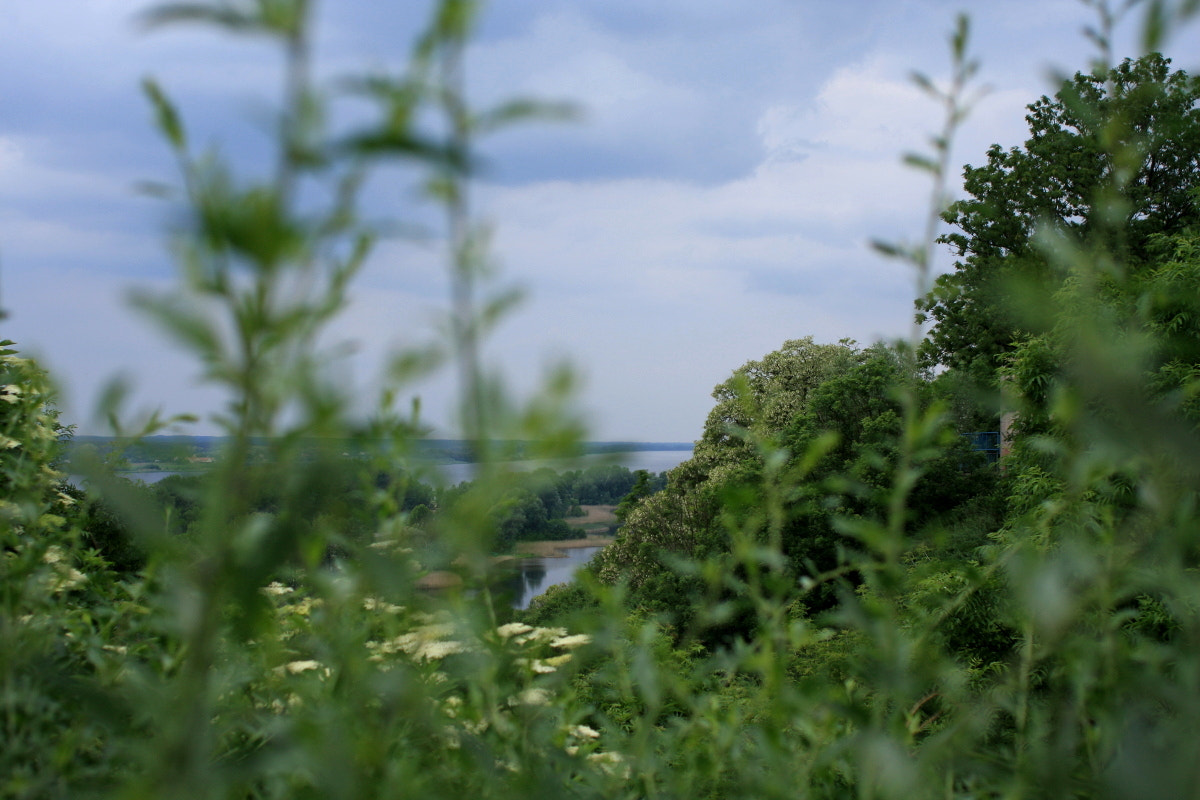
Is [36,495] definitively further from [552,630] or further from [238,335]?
[238,335]

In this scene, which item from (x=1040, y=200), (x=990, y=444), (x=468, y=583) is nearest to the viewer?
(x=468, y=583)

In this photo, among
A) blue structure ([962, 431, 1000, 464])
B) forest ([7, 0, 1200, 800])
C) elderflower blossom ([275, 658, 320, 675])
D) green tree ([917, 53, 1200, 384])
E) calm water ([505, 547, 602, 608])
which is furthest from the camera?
blue structure ([962, 431, 1000, 464])

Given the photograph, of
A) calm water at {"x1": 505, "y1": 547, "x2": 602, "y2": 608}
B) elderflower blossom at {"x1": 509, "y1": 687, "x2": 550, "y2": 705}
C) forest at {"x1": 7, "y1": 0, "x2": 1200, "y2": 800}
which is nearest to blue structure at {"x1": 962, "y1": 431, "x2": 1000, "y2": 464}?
calm water at {"x1": 505, "y1": 547, "x2": 602, "y2": 608}

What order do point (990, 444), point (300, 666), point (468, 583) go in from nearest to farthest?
point (468, 583)
point (300, 666)
point (990, 444)

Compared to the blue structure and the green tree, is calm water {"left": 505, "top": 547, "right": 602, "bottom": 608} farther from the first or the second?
the blue structure

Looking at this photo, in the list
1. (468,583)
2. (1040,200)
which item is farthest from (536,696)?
(1040,200)

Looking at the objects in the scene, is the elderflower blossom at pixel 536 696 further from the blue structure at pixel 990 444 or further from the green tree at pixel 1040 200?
the blue structure at pixel 990 444

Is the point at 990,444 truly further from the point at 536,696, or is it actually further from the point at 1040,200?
the point at 536,696

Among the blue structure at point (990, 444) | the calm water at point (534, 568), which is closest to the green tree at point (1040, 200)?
the blue structure at point (990, 444)

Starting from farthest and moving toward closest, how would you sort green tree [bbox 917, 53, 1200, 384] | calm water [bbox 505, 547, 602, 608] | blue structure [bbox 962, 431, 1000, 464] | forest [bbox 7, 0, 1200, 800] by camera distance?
1. blue structure [bbox 962, 431, 1000, 464]
2. green tree [bbox 917, 53, 1200, 384]
3. calm water [bbox 505, 547, 602, 608]
4. forest [bbox 7, 0, 1200, 800]

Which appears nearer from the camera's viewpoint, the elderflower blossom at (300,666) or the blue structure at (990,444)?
the elderflower blossom at (300,666)

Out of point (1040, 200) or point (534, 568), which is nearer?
point (534, 568)

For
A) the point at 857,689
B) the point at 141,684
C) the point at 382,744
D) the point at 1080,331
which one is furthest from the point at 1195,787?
the point at 857,689

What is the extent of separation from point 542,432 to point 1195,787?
1.65 feet
